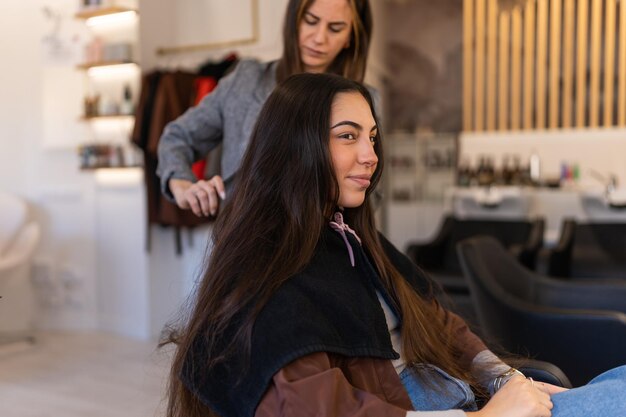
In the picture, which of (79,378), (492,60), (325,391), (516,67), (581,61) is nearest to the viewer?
(325,391)

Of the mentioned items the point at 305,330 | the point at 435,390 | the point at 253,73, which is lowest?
the point at 435,390

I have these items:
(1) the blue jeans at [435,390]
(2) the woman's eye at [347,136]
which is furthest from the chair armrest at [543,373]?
(2) the woman's eye at [347,136]

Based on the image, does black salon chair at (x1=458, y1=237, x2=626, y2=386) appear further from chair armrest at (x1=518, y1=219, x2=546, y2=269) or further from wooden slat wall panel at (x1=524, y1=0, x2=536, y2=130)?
wooden slat wall panel at (x1=524, y1=0, x2=536, y2=130)

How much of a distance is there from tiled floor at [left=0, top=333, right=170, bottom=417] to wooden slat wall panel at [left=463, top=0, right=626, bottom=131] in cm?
419

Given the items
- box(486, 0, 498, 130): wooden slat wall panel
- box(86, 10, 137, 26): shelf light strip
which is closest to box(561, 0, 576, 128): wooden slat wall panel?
box(486, 0, 498, 130): wooden slat wall panel

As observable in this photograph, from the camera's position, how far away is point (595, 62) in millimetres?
5891

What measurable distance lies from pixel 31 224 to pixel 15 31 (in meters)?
1.12

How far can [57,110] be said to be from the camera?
341cm

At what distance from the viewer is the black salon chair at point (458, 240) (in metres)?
3.74

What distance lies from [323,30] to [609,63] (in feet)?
16.9

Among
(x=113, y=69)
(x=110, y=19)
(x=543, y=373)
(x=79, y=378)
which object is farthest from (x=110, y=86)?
(x=543, y=373)

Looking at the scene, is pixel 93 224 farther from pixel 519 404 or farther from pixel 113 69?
pixel 519 404

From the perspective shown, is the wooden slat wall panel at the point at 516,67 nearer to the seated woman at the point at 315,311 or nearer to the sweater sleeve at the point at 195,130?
the sweater sleeve at the point at 195,130

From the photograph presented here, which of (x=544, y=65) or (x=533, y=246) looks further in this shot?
(x=544, y=65)
